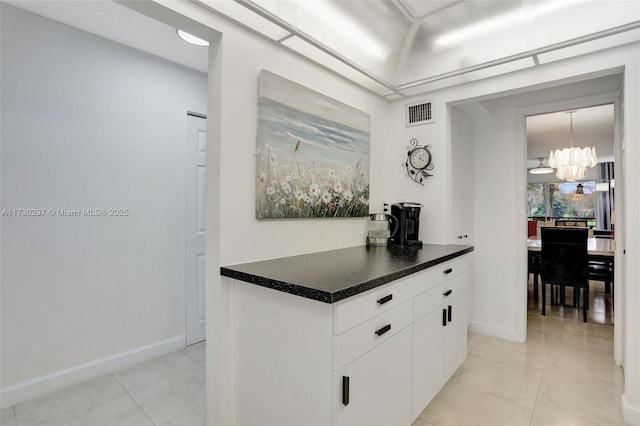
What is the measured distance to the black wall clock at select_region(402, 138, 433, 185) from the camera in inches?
108

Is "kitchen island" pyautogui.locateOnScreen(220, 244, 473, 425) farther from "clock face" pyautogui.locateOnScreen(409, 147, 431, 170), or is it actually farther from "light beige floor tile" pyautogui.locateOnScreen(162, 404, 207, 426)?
"clock face" pyautogui.locateOnScreen(409, 147, 431, 170)

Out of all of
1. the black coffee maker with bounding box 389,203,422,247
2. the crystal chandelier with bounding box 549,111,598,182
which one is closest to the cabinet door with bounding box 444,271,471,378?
the black coffee maker with bounding box 389,203,422,247

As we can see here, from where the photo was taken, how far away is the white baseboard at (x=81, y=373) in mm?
1951

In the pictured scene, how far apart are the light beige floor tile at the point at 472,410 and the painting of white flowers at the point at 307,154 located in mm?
1360

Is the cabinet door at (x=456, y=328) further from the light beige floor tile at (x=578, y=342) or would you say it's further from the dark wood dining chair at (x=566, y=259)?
the dark wood dining chair at (x=566, y=259)

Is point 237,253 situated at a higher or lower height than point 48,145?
lower

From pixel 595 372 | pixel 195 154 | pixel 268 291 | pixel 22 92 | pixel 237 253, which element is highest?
pixel 22 92

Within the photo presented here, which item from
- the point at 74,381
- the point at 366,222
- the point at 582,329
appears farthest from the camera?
the point at 582,329

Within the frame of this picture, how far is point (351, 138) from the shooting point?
2.39 meters

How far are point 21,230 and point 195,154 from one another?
1.31 meters

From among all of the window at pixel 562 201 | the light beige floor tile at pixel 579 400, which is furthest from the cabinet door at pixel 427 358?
the window at pixel 562 201

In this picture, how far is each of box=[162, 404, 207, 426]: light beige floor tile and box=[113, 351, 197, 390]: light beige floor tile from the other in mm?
567

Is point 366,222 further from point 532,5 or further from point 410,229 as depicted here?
point 532,5

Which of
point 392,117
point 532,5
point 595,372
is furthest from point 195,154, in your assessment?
point 595,372
